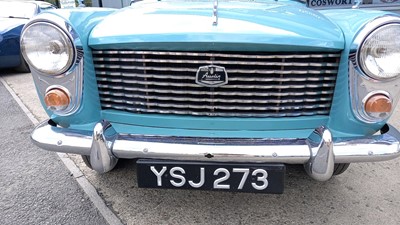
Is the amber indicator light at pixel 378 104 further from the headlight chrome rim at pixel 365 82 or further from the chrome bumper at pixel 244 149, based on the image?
the chrome bumper at pixel 244 149

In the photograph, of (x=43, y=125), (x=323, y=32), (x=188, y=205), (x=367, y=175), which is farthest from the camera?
(x=367, y=175)

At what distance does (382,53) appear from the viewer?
5.55 ft

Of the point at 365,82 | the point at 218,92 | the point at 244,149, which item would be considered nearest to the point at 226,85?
the point at 218,92

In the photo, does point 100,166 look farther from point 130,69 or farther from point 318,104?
point 318,104

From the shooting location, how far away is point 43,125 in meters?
1.99

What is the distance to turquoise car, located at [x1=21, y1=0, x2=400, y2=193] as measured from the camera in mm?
1659

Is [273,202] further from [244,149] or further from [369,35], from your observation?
[369,35]

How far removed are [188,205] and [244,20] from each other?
1.22 meters

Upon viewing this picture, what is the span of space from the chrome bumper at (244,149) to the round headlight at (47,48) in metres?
0.40

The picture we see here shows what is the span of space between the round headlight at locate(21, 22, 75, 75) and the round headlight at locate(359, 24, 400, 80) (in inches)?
60.0

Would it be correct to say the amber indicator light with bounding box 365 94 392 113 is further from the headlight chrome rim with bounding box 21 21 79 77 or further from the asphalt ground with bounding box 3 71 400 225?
the headlight chrome rim with bounding box 21 21 79 77

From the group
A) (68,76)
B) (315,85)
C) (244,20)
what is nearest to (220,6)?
(244,20)

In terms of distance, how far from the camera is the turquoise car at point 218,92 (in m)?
1.66

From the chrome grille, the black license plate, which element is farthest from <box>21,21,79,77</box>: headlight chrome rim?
the black license plate
